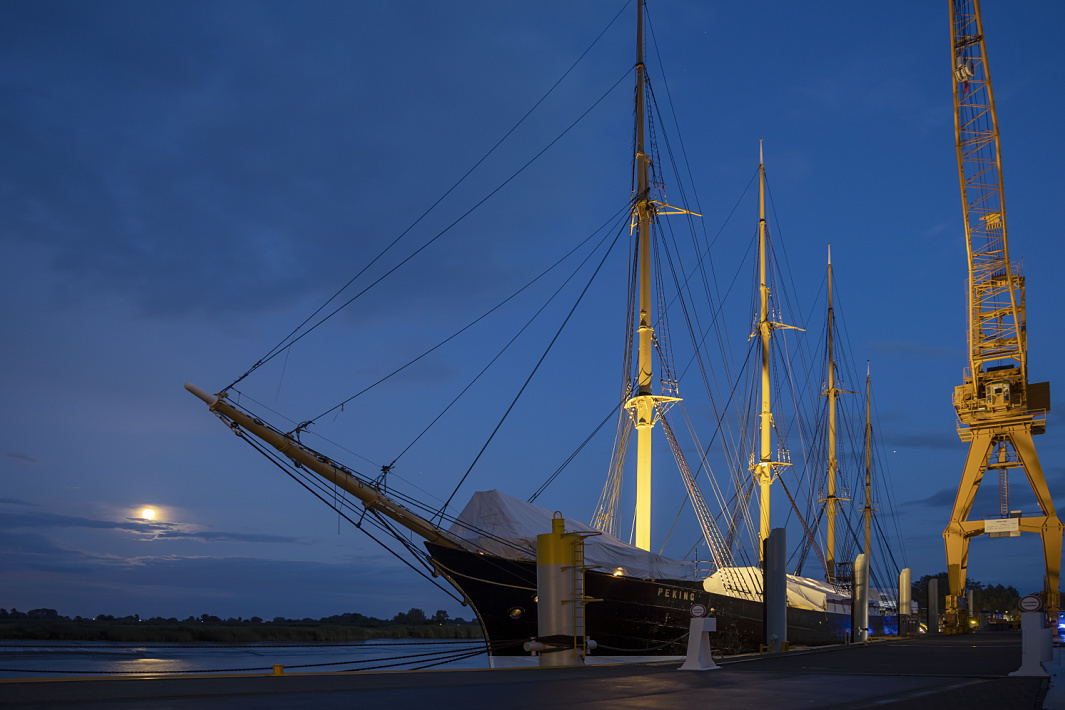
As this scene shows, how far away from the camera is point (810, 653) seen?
66.4 feet

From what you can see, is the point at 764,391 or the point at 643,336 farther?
the point at 764,391

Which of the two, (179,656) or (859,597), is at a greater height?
(859,597)

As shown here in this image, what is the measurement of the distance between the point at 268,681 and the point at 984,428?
4519 centimetres

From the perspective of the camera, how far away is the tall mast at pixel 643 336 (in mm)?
28922

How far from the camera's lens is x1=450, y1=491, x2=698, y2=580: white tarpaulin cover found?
2256cm

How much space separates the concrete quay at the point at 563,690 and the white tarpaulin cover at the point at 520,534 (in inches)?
317

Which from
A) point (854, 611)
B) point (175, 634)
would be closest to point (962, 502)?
point (854, 611)

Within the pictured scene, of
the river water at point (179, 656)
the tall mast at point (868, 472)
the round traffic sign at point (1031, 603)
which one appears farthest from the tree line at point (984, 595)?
the round traffic sign at point (1031, 603)

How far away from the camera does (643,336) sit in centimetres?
3034

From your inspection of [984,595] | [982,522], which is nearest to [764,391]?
[982,522]

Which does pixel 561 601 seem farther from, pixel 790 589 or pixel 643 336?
pixel 790 589

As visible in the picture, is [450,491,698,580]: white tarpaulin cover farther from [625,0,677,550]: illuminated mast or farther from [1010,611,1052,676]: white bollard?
[1010,611,1052,676]: white bollard

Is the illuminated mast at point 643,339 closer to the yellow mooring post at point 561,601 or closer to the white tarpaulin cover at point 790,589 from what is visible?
the white tarpaulin cover at point 790,589

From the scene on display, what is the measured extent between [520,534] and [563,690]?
12465mm
